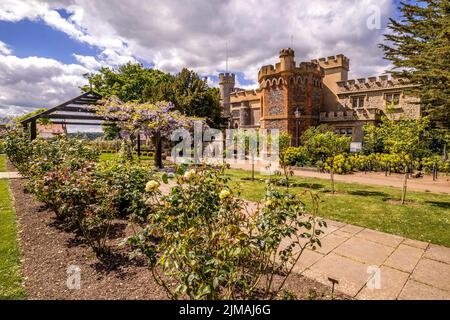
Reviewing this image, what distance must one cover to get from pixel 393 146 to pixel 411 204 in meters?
2.03

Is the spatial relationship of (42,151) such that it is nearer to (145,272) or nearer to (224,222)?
(145,272)

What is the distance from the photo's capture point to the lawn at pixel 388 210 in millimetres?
6055

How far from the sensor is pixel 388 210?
7.71m

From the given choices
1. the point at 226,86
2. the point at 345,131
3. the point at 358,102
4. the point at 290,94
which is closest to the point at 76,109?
the point at 290,94

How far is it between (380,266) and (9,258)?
20.5ft

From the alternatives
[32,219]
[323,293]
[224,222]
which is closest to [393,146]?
[323,293]

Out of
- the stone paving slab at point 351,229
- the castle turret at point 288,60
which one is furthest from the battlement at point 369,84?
the stone paving slab at point 351,229

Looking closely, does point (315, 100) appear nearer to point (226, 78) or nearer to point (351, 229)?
point (351, 229)

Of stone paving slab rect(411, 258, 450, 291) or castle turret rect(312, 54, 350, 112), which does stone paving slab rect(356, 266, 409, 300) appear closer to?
stone paving slab rect(411, 258, 450, 291)

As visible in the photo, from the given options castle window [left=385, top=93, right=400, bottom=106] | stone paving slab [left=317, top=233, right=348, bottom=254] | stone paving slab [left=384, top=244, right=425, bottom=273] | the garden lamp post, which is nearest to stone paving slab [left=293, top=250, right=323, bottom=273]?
stone paving slab [left=317, top=233, right=348, bottom=254]

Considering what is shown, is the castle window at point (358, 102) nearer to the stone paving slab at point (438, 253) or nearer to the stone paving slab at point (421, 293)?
the stone paving slab at point (438, 253)

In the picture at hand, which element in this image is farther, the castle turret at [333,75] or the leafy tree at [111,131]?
the castle turret at [333,75]

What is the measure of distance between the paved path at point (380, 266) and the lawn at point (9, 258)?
410cm
